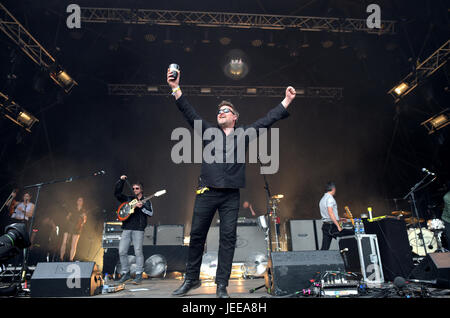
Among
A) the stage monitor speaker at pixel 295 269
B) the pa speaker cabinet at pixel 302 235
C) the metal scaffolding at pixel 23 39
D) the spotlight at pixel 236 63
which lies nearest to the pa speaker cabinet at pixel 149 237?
the pa speaker cabinet at pixel 302 235

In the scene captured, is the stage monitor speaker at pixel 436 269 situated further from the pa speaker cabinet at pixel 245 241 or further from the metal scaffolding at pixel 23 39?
the metal scaffolding at pixel 23 39

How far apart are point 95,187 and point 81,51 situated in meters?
5.01

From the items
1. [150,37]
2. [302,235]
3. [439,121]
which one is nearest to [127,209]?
[302,235]

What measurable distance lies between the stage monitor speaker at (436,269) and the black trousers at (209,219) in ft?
9.14

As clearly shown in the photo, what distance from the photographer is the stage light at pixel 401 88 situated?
30.9ft

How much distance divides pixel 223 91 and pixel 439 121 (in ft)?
24.8

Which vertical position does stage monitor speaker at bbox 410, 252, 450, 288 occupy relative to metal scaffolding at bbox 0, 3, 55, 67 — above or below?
below

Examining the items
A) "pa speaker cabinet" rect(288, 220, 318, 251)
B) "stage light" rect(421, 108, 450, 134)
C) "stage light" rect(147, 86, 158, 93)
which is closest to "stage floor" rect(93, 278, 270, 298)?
"pa speaker cabinet" rect(288, 220, 318, 251)

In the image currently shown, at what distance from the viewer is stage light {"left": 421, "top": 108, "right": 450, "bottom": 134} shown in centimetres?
864

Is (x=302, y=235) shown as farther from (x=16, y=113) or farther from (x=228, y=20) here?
(x=16, y=113)

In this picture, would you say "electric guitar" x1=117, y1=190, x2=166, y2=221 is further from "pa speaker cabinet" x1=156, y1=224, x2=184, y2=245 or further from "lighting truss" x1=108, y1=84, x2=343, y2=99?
"lighting truss" x1=108, y1=84, x2=343, y2=99

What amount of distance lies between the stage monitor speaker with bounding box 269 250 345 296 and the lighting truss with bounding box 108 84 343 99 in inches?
344

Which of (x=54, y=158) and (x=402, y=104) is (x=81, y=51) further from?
(x=402, y=104)

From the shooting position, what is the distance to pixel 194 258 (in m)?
2.86
